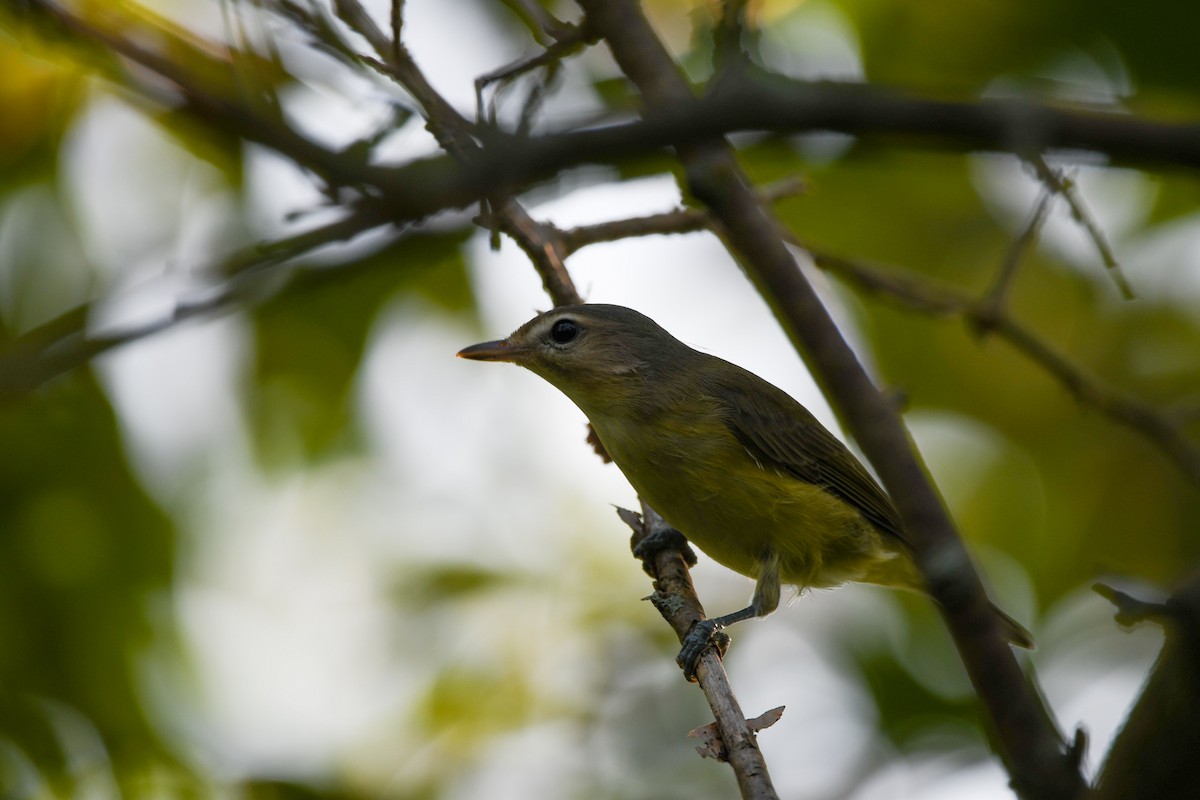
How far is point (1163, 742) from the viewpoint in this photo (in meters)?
1.70

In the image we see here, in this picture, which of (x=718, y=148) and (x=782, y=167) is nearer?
(x=718, y=148)

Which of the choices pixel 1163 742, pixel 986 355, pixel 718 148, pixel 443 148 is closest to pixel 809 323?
pixel 718 148

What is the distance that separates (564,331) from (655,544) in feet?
3.39

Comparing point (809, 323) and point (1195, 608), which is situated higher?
point (809, 323)

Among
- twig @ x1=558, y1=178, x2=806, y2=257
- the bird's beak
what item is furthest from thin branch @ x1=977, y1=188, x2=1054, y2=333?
the bird's beak

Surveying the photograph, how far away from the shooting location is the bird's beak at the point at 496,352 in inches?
202

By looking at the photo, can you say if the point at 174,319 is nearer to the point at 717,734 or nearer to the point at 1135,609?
the point at 1135,609

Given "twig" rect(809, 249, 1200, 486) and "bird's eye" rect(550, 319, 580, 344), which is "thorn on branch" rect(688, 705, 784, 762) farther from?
"bird's eye" rect(550, 319, 580, 344)

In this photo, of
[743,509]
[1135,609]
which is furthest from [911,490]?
[743,509]

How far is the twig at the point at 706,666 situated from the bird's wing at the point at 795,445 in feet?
2.04

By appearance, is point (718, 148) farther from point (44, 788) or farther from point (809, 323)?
point (44, 788)

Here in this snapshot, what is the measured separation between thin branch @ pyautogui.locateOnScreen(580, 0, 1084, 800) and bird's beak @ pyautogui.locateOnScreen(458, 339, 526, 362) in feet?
10.7

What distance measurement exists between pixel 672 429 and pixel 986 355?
2.18 m

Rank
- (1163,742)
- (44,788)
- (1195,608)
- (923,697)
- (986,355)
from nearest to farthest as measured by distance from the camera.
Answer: (1195,608)
(1163,742)
(44,788)
(923,697)
(986,355)
